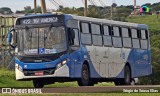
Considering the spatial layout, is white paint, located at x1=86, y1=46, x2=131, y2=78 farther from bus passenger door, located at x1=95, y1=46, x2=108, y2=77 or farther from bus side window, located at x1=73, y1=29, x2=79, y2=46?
bus side window, located at x1=73, y1=29, x2=79, y2=46

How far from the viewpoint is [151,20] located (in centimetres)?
10431

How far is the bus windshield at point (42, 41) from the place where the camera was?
91.2 feet

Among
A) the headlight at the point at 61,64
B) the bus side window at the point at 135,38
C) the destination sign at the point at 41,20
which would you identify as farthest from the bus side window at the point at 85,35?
the bus side window at the point at 135,38

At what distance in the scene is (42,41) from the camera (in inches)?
1101

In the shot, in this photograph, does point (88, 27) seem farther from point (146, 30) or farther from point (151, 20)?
point (151, 20)

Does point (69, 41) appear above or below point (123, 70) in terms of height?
above

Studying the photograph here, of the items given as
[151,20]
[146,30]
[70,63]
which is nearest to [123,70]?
[146,30]

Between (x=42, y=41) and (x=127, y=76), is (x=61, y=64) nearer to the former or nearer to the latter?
(x=42, y=41)

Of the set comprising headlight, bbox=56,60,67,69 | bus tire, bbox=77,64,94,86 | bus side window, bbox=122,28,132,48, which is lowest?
bus tire, bbox=77,64,94,86

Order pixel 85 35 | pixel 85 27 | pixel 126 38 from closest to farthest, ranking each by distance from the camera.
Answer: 1. pixel 85 35
2. pixel 85 27
3. pixel 126 38

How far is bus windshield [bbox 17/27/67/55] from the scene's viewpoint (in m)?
27.8

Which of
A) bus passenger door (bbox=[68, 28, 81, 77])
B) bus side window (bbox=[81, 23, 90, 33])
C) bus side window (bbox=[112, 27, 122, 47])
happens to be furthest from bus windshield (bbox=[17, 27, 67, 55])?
bus side window (bbox=[112, 27, 122, 47])

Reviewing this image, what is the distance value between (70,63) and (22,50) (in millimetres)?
2094

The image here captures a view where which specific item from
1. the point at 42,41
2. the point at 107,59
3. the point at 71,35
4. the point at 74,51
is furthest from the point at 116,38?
the point at 42,41
